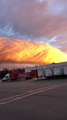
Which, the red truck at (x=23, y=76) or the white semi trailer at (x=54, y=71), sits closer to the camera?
the white semi trailer at (x=54, y=71)

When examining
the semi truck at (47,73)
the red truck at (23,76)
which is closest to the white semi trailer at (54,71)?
the semi truck at (47,73)

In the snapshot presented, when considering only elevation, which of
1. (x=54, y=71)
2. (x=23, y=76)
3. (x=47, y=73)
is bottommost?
(x=23, y=76)

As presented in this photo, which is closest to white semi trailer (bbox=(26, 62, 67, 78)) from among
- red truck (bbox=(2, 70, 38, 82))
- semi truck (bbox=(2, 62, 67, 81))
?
semi truck (bbox=(2, 62, 67, 81))

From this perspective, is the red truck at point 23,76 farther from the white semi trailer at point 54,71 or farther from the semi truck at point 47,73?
the white semi trailer at point 54,71

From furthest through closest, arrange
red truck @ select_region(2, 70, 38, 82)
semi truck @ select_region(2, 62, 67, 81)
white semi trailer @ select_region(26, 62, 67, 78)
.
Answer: red truck @ select_region(2, 70, 38, 82)
semi truck @ select_region(2, 62, 67, 81)
white semi trailer @ select_region(26, 62, 67, 78)

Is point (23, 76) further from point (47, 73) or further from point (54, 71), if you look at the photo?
point (54, 71)

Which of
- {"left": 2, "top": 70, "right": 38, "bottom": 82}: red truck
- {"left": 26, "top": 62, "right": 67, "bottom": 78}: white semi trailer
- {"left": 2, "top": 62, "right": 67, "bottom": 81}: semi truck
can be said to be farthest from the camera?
{"left": 2, "top": 70, "right": 38, "bottom": 82}: red truck

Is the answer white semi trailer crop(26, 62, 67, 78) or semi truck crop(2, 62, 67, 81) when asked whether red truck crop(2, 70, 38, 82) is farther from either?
white semi trailer crop(26, 62, 67, 78)

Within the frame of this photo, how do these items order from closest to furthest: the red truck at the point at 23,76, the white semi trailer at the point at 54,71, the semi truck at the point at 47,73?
the white semi trailer at the point at 54,71 < the semi truck at the point at 47,73 < the red truck at the point at 23,76

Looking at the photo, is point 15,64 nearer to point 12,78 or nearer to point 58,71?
point 12,78

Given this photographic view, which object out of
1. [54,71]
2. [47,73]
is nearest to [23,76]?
[47,73]

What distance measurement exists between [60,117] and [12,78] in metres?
Answer: 50.9

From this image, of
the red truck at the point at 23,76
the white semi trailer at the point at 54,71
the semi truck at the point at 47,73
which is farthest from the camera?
the red truck at the point at 23,76

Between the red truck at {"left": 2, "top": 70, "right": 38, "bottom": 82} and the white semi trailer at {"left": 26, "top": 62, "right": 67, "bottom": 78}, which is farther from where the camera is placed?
the red truck at {"left": 2, "top": 70, "right": 38, "bottom": 82}
